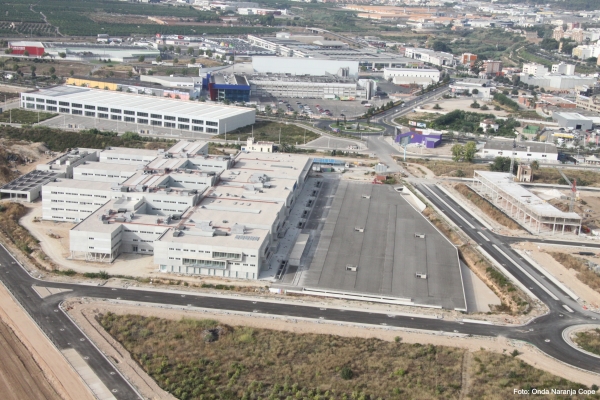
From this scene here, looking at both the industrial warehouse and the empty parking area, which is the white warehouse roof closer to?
the empty parking area

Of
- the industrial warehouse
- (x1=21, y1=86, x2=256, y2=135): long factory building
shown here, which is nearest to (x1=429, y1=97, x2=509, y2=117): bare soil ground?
(x1=21, y1=86, x2=256, y2=135): long factory building

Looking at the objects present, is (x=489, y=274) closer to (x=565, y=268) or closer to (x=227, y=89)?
(x=565, y=268)

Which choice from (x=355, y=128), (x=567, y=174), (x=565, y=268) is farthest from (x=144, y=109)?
(x=565, y=268)

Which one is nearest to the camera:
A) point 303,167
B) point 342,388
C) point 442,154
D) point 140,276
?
point 342,388

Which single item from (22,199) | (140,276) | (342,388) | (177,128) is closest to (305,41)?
(177,128)

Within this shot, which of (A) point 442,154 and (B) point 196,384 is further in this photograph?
(A) point 442,154

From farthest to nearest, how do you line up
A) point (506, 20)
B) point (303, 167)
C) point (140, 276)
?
point (506, 20) → point (303, 167) → point (140, 276)

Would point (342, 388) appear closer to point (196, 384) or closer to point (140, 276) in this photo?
point (196, 384)
